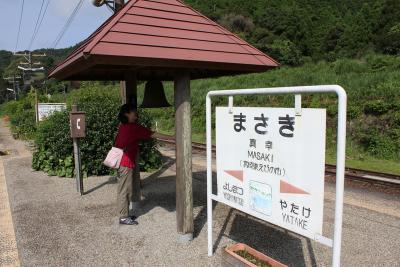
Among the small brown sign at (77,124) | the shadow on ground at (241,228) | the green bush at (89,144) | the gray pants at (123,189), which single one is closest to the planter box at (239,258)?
the shadow on ground at (241,228)

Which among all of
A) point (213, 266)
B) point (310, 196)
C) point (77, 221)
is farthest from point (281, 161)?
point (77, 221)

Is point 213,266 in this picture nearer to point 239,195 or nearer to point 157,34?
point 239,195

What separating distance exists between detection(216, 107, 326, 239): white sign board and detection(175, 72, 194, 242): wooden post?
2.04 feet

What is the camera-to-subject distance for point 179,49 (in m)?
4.11

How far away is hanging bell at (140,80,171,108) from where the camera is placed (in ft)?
20.2

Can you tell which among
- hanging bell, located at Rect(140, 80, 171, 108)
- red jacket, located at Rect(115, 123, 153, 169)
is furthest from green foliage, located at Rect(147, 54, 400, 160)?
red jacket, located at Rect(115, 123, 153, 169)

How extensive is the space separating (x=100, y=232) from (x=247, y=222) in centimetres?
211

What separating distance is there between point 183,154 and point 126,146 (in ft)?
3.59

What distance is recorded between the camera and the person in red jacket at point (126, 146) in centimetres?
527

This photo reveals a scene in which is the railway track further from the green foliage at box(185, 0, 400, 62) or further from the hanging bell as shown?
the green foliage at box(185, 0, 400, 62)

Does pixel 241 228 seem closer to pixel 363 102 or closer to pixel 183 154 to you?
pixel 183 154

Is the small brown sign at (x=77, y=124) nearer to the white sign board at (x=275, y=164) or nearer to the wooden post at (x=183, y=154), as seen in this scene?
the wooden post at (x=183, y=154)

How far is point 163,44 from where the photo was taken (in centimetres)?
407

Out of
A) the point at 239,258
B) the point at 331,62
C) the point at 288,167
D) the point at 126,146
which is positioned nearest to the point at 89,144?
the point at 126,146
